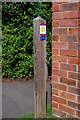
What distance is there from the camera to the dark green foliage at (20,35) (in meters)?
8.83

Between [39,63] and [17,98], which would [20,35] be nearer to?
[17,98]

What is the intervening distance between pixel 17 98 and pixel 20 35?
236 centimetres

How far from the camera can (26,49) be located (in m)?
8.95

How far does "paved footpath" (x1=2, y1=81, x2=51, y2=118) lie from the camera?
5914 millimetres

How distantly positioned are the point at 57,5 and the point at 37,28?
0.49 meters

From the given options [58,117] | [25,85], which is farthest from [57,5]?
[25,85]

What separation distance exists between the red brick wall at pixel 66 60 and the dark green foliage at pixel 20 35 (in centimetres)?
443

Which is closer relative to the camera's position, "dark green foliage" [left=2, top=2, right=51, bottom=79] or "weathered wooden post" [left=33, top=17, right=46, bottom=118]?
"weathered wooden post" [left=33, top=17, right=46, bottom=118]

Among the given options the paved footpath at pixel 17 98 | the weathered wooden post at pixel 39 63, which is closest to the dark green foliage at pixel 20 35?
the paved footpath at pixel 17 98

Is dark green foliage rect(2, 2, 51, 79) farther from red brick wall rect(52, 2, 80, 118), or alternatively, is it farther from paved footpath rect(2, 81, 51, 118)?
red brick wall rect(52, 2, 80, 118)

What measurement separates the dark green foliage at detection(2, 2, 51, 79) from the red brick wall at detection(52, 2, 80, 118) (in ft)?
14.5

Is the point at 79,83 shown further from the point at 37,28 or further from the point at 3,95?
the point at 3,95

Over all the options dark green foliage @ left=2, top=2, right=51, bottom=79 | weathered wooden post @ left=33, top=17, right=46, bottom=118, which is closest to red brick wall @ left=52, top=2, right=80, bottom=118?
weathered wooden post @ left=33, top=17, right=46, bottom=118

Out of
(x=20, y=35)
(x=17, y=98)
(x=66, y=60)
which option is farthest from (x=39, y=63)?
(x=20, y=35)
